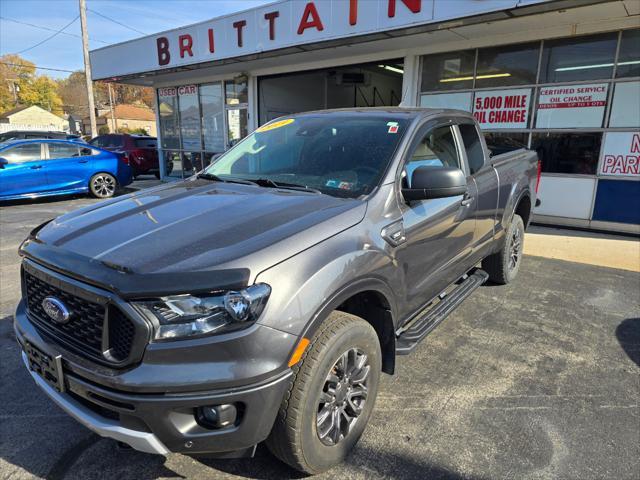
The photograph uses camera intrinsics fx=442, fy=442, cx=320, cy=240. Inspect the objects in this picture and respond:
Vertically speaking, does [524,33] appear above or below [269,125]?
above

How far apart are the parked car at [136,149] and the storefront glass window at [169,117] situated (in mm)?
1164

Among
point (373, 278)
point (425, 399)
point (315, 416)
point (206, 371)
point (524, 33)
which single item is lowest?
point (425, 399)

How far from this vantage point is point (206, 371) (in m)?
1.73

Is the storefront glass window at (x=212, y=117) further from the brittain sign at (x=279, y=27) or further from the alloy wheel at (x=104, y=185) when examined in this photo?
the alloy wheel at (x=104, y=185)

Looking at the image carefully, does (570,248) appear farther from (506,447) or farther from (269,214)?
(269,214)

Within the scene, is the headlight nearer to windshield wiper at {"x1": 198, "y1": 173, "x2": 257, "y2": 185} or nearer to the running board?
the running board

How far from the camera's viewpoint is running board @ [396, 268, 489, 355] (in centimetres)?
283

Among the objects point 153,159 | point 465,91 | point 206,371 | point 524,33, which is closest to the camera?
point 206,371

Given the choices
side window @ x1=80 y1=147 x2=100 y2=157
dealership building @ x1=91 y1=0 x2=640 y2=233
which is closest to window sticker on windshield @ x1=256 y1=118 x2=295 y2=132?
dealership building @ x1=91 y1=0 x2=640 y2=233

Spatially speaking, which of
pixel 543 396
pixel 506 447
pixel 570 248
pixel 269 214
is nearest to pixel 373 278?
pixel 269 214

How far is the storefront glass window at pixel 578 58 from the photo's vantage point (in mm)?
7301

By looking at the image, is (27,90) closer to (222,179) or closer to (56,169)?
(56,169)

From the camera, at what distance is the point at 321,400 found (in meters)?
2.16

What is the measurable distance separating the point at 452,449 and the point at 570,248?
17.6 ft
